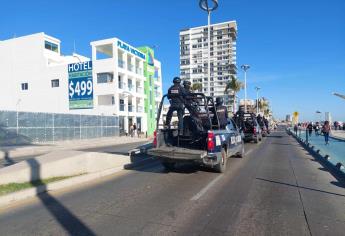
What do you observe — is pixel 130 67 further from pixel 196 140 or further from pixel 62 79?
pixel 196 140

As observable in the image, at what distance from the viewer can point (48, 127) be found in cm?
2995

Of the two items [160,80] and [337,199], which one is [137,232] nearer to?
[337,199]

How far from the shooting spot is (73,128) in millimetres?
33250

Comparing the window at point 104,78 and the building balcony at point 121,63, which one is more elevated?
the building balcony at point 121,63

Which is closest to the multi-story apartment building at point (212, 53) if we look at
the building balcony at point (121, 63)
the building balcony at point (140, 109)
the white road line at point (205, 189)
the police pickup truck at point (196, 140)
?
the building balcony at point (140, 109)

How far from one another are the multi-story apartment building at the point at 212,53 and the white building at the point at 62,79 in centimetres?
8298

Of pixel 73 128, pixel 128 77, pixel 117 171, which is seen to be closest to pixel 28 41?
pixel 128 77

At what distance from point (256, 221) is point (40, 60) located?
1916 inches

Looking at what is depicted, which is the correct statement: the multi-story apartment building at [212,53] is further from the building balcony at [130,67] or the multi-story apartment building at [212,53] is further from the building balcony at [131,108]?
the building balcony at [131,108]

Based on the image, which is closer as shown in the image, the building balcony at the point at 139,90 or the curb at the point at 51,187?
the curb at the point at 51,187

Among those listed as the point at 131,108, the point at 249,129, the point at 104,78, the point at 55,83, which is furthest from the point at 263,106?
the point at 249,129

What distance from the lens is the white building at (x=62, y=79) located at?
44.1 meters

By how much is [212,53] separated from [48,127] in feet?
381

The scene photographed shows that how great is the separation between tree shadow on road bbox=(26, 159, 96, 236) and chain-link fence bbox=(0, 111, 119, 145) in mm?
19216
